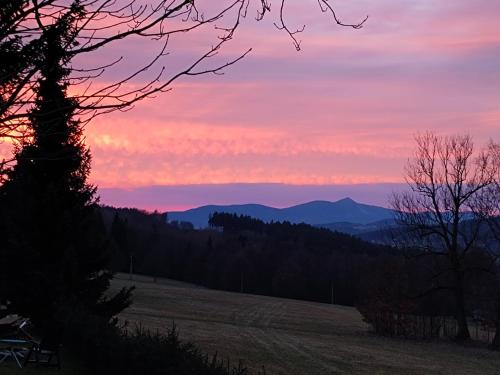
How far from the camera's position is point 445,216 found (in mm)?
41875

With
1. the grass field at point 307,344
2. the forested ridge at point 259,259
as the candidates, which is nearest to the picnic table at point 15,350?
the grass field at point 307,344

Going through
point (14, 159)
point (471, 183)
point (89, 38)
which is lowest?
point (14, 159)

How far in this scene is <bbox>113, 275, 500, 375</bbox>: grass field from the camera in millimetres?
25484

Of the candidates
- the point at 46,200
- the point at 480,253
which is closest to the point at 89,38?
the point at 46,200

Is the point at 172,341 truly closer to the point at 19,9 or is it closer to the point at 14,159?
the point at 14,159

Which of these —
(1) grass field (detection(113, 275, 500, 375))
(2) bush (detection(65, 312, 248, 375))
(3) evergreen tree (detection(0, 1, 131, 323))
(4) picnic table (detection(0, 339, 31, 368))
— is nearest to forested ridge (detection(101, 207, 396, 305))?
(1) grass field (detection(113, 275, 500, 375))

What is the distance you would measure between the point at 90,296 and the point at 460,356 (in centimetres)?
2173

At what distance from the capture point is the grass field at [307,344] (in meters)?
25.5

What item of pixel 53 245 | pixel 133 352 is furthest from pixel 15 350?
pixel 133 352

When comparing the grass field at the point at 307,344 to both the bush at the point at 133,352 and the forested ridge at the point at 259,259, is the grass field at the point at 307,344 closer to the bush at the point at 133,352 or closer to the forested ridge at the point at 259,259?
the bush at the point at 133,352

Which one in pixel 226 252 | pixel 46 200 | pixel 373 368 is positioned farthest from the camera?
pixel 226 252

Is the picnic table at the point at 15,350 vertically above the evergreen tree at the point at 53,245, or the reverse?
the evergreen tree at the point at 53,245

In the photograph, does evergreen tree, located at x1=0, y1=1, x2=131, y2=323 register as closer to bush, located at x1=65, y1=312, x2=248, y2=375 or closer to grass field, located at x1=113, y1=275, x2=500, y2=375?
bush, located at x1=65, y1=312, x2=248, y2=375

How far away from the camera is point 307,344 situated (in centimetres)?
3334
